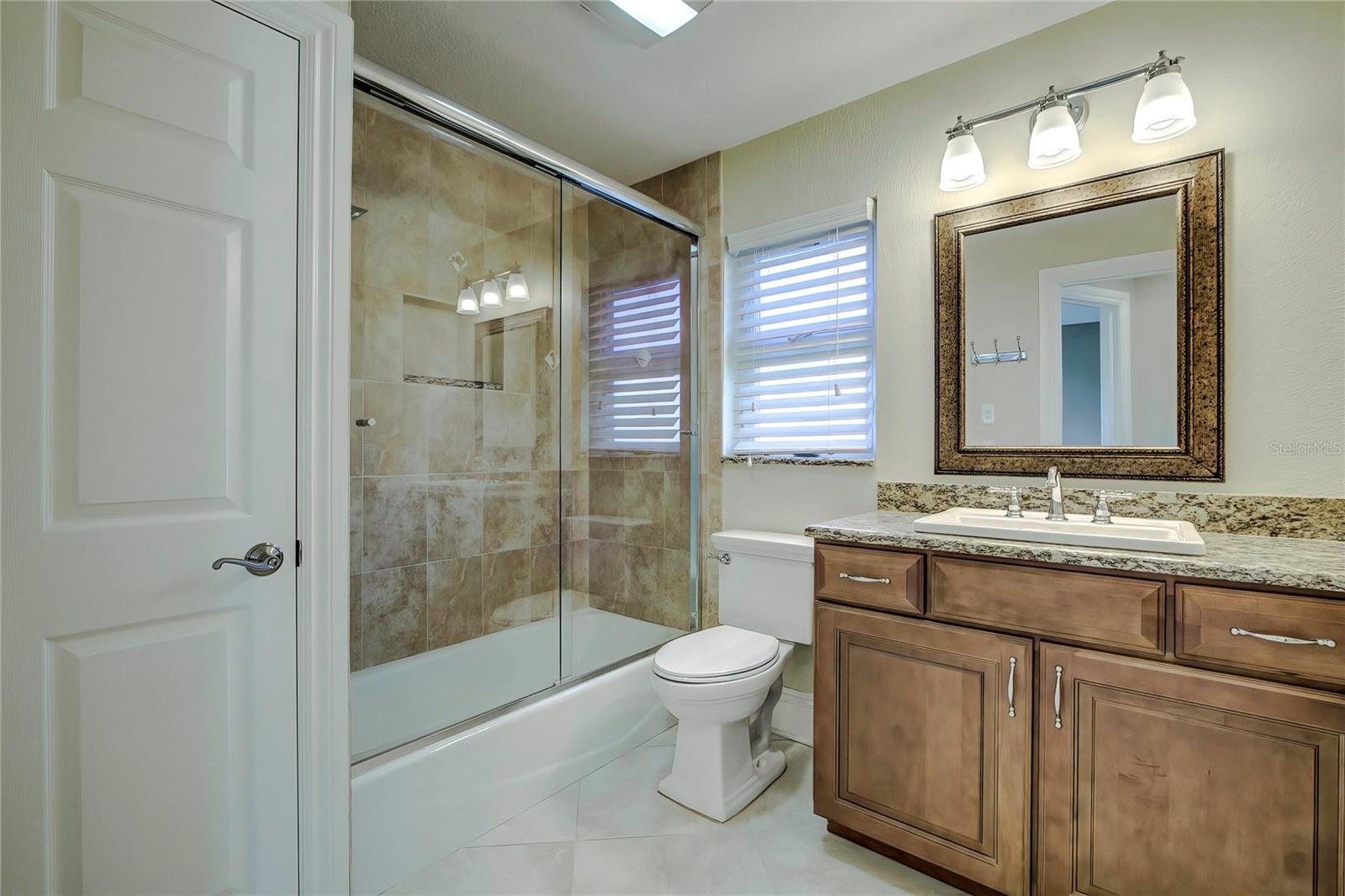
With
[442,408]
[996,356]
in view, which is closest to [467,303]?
[442,408]

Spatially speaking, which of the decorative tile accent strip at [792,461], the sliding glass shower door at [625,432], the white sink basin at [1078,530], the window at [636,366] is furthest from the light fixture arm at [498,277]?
the white sink basin at [1078,530]

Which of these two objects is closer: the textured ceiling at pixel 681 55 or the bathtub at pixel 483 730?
the bathtub at pixel 483 730

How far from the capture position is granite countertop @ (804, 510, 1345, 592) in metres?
1.20

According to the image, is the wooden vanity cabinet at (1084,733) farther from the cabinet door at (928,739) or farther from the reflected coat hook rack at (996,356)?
the reflected coat hook rack at (996,356)

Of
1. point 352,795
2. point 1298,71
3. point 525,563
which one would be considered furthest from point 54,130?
point 1298,71

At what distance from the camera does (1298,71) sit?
5.18 feet

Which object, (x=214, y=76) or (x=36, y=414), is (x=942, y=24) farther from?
(x=36, y=414)

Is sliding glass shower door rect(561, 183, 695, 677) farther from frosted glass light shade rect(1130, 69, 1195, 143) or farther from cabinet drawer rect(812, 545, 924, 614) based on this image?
frosted glass light shade rect(1130, 69, 1195, 143)

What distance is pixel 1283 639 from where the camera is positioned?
3.91 ft

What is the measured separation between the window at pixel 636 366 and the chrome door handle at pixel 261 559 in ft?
4.44

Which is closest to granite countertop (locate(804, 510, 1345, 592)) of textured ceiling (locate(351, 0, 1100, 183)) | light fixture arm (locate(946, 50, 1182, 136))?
light fixture arm (locate(946, 50, 1182, 136))

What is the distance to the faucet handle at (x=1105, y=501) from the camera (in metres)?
1.68

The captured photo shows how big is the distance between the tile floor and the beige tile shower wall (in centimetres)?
69

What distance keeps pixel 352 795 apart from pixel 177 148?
147cm
